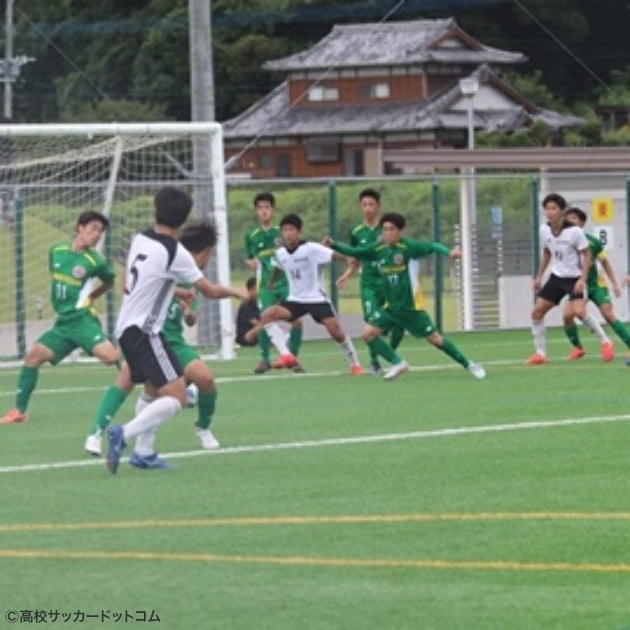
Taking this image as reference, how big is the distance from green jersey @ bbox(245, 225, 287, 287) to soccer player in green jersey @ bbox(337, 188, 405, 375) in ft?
3.99

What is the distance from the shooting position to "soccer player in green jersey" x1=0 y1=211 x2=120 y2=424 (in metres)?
19.2

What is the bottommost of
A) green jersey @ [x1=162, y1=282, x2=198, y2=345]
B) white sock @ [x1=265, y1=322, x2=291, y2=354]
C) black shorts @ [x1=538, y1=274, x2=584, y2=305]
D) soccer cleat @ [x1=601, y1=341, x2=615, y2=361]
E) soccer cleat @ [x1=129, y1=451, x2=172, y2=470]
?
soccer cleat @ [x1=601, y1=341, x2=615, y2=361]

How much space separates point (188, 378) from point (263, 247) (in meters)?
10.7

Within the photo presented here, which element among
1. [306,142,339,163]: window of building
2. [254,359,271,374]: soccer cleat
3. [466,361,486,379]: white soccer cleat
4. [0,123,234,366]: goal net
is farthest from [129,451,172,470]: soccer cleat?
[306,142,339,163]: window of building

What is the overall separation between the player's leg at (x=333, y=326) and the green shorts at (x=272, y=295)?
734mm

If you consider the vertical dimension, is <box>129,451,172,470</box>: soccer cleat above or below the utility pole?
below

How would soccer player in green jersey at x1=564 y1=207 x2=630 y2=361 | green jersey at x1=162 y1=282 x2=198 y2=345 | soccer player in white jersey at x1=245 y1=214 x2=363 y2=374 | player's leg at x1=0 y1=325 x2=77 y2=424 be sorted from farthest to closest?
soccer player in green jersey at x1=564 y1=207 x2=630 y2=361, soccer player in white jersey at x1=245 y1=214 x2=363 y2=374, player's leg at x1=0 y1=325 x2=77 y2=424, green jersey at x1=162 y1=282 x2=198 y2=345

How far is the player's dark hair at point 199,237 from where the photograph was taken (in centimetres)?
1556

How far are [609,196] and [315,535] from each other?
24176 mm

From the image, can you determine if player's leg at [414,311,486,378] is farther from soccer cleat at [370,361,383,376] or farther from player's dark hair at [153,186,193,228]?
player's dark hair at [153,186,193,228]

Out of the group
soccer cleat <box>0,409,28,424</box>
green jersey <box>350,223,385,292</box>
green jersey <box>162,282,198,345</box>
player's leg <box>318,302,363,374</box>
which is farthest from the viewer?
player's leg <box>318,302,363,374</box>

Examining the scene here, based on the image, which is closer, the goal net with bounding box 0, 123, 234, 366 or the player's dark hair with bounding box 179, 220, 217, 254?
the player's dark hair with bounding box 179, 220, 217, 254

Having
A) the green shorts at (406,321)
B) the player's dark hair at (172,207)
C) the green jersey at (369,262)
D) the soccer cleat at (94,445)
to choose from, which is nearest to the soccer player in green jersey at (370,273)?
the green jersey at (369,262)

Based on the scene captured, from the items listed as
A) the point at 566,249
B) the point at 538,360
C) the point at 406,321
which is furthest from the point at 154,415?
the point at 566,249
